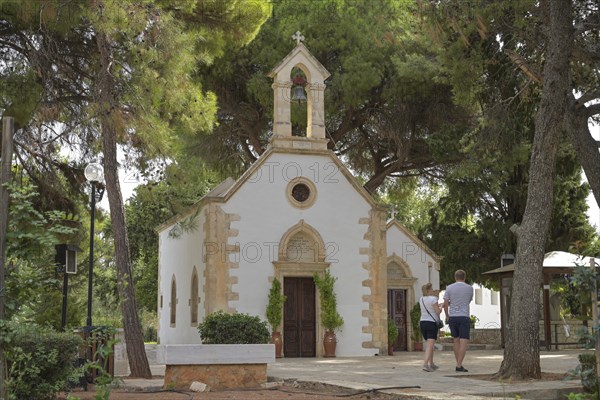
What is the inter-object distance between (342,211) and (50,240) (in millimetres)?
14128

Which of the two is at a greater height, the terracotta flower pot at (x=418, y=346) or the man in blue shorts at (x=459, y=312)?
the man in blue shorts at (x=459, y=312)

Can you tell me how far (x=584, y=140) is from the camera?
14.5 meters

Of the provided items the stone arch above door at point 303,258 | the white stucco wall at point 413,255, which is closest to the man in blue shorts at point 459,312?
the stone arch above door at point 303,258

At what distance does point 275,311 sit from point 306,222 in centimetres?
259

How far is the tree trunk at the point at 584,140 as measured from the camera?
Answer: 14406 mm

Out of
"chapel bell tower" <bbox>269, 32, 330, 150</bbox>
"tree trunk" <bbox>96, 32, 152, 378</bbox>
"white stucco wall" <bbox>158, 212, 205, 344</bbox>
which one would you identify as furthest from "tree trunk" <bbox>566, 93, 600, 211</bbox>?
"white stucco wall" <bbox>158, 212, 205, 344</bbox>

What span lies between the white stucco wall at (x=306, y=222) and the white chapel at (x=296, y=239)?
27 millimetres

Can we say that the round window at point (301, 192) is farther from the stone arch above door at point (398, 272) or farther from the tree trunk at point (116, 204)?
the tree trunk at point (116, 204)

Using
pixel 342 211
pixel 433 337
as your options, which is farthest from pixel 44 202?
pixel 433 337

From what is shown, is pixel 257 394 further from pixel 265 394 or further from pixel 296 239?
pixel 296 239

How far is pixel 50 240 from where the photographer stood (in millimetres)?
8305

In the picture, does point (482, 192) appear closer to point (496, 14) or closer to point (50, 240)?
point (496, 14)

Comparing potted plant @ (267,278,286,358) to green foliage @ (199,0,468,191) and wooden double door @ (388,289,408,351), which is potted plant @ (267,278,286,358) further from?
green foliage @ (199,0,468,191)

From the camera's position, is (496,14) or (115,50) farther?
(115,50)
